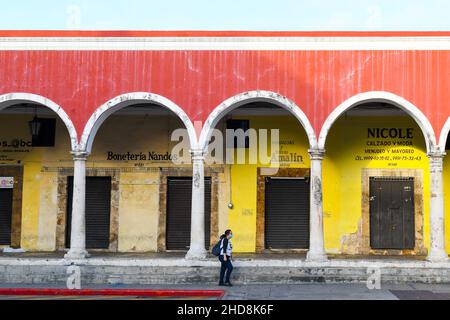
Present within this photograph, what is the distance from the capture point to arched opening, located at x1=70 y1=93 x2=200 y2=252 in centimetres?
1588

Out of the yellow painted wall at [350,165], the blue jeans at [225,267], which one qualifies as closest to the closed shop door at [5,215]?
the blue jeans at [225,267]

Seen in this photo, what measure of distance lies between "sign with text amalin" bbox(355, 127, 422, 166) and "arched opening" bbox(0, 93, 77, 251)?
8110 millimetres

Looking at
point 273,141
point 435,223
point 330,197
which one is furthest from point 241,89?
point 435,223

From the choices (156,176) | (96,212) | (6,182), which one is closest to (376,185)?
(156,176)

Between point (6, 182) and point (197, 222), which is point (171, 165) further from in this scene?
point (6, 182)

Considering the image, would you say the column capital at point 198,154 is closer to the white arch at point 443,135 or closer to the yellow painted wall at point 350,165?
the yellow painted wall at point 350,165

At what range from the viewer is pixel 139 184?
16.0m

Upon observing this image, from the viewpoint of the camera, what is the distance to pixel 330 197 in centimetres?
1577

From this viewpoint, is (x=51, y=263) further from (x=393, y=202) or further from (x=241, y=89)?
(x=393, y=202)

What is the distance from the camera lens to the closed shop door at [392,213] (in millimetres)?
15555

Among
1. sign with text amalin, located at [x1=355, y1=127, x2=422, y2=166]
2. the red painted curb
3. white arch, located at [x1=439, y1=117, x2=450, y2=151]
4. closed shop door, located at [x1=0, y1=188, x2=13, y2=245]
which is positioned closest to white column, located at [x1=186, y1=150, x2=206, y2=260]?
the red painted curb
